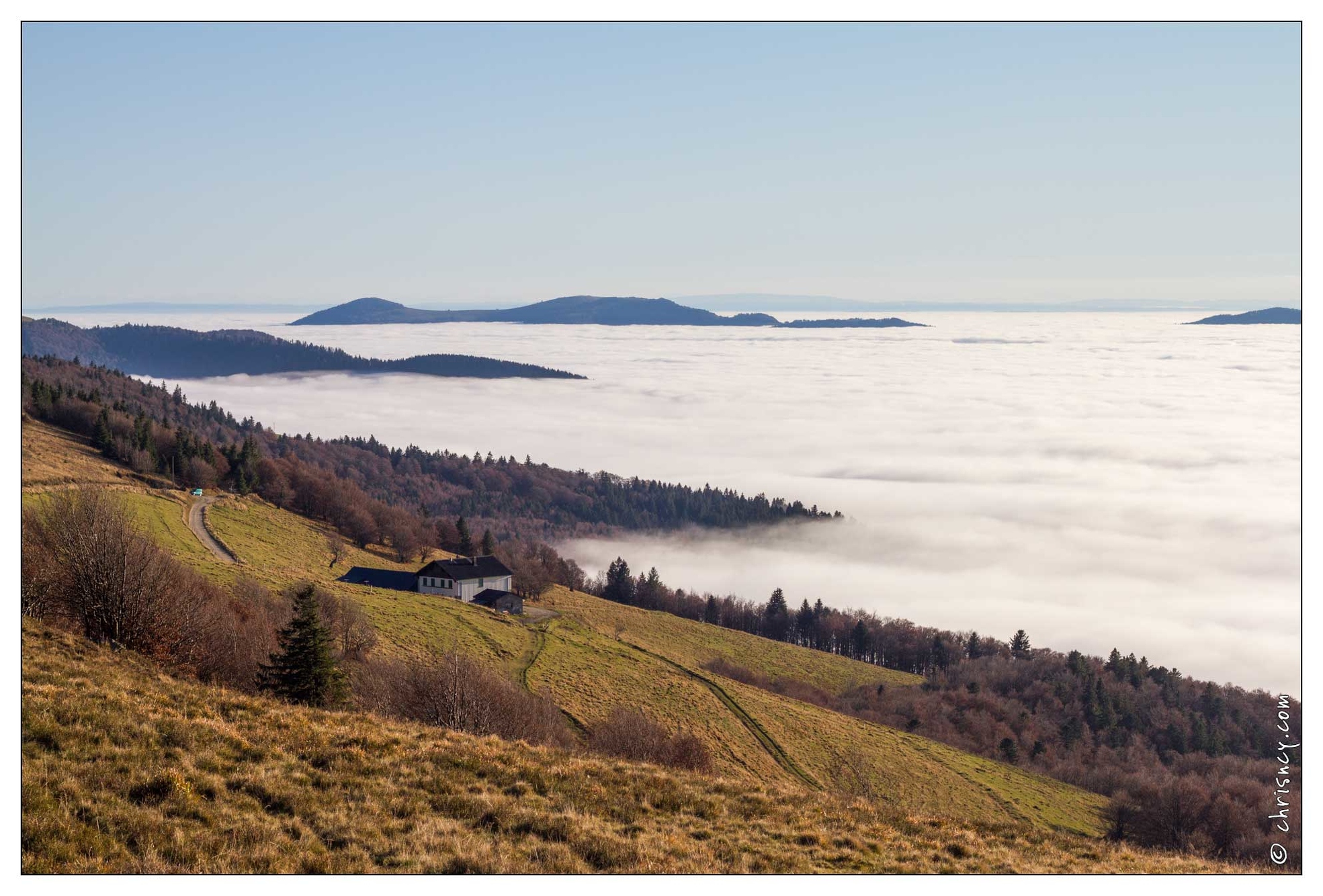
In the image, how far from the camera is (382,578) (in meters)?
88.9

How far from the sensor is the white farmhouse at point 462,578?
3551 inches

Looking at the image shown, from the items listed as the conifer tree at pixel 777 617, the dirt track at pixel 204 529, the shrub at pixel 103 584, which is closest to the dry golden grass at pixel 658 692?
the dirt track at pixel 204 529

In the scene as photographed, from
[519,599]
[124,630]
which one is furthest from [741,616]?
[124,630]

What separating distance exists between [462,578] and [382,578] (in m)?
8.46

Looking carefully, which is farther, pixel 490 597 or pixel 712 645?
pixel 712 645

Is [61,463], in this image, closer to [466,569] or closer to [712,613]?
[466,569]

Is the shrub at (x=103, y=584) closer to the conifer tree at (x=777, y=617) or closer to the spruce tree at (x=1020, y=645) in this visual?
the conifer tree at (x=777, y=617)

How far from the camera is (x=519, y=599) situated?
291ft

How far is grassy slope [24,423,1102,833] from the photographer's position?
53.5 m

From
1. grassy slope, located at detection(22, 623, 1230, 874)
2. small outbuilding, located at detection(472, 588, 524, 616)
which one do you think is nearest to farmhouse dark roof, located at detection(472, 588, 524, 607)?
small outbuilding, located at detection(472, 588, 524, 616)

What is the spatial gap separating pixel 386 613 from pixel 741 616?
84361mm

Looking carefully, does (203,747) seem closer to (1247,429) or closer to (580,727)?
(580,727)

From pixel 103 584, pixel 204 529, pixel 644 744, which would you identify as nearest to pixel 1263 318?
pixel 644 744

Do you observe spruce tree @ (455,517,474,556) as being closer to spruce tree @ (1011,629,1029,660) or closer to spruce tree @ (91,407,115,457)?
spruce tree @ (91,407,115,457)
